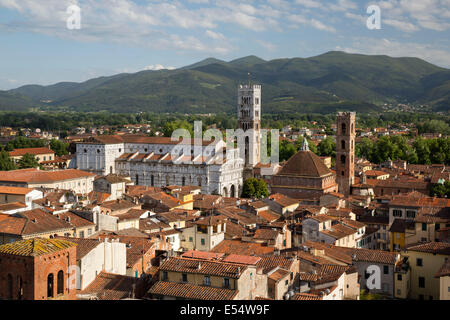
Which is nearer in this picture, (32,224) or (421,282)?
(421,282)

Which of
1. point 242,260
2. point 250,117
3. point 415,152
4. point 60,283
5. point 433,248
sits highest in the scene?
point 250,117

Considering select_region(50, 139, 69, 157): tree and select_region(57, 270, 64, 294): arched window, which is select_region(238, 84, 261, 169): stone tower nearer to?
select_region(50, 139, 69, 157): tree

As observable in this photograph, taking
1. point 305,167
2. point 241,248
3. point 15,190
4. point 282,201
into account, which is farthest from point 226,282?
point 305,167

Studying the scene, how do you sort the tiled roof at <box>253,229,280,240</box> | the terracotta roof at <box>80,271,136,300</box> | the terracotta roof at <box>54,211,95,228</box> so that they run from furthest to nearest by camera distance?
the terracotta roof at <box>54,211,95,228</box>
the tiled roof at <box>253,229,280,240</box>
the terracotta roof at <box>80,271,136,300</box>

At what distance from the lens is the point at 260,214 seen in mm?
35531

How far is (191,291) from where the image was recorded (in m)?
16.0

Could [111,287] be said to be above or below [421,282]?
above

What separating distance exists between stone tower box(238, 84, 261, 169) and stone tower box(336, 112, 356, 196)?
15.2 m

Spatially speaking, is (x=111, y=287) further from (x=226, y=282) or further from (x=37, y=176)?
(x=37, y=176)

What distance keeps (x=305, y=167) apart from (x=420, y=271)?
28492 millimetres

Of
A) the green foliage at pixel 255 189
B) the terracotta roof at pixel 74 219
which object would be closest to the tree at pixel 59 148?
the green foliage at pixel 255 189

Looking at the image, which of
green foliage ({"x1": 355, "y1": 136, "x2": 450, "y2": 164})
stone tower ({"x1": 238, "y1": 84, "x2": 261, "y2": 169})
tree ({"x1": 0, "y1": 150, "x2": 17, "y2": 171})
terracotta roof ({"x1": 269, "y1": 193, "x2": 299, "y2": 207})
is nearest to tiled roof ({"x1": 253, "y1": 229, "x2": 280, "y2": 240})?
terracotta roof ({"x1": 269, "y1": 193, "x2": 299, "y2": 207})

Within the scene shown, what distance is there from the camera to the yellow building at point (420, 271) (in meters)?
23.5

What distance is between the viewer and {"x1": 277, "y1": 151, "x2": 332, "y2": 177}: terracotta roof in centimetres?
5169
